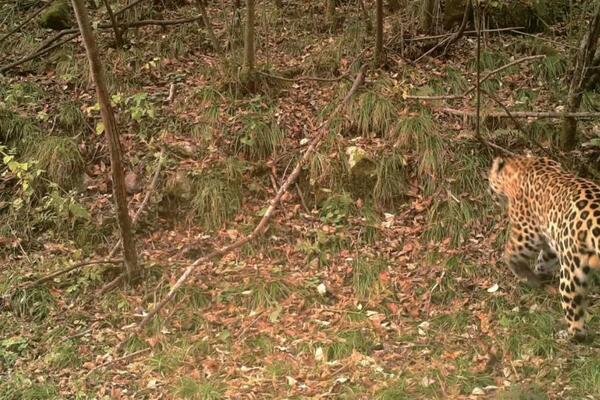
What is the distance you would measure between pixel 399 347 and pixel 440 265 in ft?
4.02

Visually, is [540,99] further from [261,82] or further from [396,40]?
[261,82]

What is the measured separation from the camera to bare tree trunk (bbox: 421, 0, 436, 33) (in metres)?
9.37

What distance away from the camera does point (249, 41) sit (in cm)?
858

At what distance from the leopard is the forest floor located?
22cm

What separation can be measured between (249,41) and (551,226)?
4.44m

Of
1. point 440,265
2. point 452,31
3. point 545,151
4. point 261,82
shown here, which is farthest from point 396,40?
point 440,265

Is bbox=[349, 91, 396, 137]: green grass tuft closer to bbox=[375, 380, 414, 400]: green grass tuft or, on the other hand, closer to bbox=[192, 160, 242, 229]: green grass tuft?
bbox=[192, 160, 242, 229]: green grass tuft

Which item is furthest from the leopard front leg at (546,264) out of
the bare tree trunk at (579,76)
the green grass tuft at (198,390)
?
the green grass tuft at (198,390)

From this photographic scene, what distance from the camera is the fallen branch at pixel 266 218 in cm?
666

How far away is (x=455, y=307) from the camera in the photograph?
649 cm

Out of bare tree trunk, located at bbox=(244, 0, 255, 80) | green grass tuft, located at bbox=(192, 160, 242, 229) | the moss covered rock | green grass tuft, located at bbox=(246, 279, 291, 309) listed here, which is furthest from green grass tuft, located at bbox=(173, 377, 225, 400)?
the moss covered rock

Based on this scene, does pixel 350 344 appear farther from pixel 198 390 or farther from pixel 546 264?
pixel 546 264

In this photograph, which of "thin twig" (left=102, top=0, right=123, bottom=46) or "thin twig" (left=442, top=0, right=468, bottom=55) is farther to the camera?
"thin twig" (left=102, top=0, right=123, bottom=46)

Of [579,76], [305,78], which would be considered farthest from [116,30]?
[579,76]
